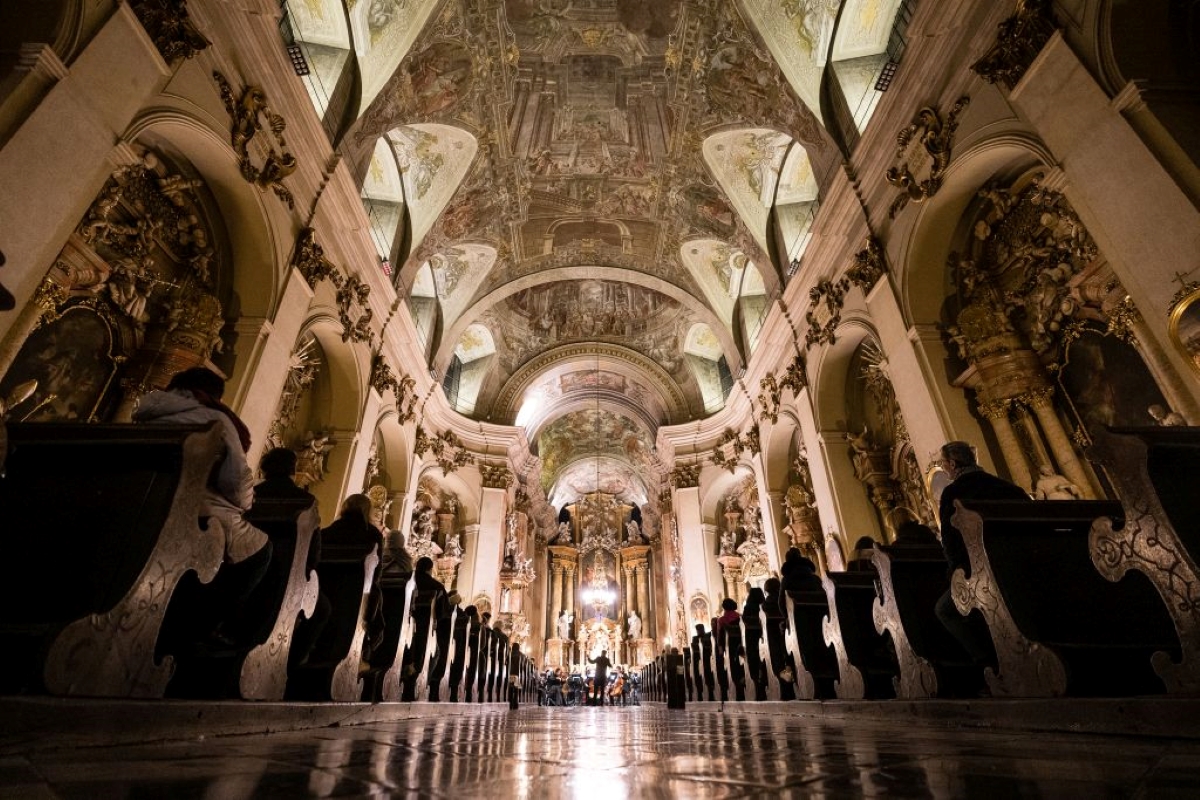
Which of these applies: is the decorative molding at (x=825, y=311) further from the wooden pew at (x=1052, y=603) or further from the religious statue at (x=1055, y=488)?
the wooden pew at (x=1052, y=603)

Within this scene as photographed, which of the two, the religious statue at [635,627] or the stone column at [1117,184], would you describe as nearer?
the stone column at [1117,184]

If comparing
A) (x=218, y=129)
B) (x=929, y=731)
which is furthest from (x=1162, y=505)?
(x=218, y=129)

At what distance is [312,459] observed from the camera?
7.70 meters

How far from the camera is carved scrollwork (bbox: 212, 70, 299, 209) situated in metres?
5.43

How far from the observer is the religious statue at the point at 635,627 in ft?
65.1

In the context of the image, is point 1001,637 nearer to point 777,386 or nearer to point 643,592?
point 777,386

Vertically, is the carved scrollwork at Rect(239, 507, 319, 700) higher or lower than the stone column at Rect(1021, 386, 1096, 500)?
lower

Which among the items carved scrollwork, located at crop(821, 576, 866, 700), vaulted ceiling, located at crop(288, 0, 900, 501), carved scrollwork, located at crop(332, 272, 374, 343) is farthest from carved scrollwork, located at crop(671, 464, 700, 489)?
carved scrollwork, located at crop(821, 576, 866, 700)

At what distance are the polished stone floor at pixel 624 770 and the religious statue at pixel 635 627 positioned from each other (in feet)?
65.1

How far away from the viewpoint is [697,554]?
12.9 metres

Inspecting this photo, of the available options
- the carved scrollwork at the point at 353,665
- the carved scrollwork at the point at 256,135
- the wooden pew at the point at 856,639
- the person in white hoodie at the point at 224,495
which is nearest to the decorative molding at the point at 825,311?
the wooden pew at the point at 856,639

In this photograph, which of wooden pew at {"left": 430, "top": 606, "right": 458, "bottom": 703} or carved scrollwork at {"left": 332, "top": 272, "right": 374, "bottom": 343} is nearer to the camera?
wooden pew at {"left": 430, "top": 606, "right": 458, "bottom": 703}

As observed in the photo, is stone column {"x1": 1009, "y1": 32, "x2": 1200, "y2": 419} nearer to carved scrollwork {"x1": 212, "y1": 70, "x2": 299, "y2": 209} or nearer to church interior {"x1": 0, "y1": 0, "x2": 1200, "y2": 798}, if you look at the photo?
church interior {"x1": 0, "y1": 0, "x2": 1200, "y2": 798}

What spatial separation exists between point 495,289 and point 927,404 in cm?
955
